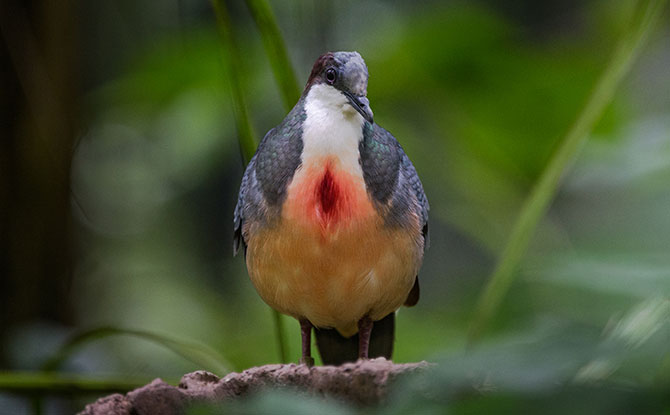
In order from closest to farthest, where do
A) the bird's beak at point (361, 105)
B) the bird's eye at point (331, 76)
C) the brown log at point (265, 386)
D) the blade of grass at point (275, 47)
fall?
the brown log at point (265, 386) → the bird's beak at point (361, 105) → the bird's eye at point (331, 76) → the blade of grass at point (275, 47)

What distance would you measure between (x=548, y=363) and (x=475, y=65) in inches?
108

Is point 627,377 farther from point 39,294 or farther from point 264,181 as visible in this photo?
point 39,294

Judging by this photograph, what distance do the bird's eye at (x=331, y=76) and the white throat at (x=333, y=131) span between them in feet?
0.06

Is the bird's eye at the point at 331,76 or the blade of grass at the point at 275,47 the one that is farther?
the blade of grass at the point at 275,47

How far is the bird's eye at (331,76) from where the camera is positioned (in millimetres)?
2264

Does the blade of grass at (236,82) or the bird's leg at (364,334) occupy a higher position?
the blade of grass at (236,82)

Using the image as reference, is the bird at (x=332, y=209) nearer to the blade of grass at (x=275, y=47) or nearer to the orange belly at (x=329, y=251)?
the orange belly at (x=329, y=251)

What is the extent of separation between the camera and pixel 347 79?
222 centimetres

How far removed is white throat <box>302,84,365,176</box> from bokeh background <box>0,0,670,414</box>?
1.80 ft

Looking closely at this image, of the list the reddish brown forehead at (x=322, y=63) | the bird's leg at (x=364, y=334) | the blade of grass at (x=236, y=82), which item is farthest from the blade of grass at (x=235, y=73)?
the bird's leg at (x=364, y=334)

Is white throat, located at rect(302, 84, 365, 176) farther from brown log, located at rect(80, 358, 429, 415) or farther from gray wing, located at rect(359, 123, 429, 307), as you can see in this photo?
brown log, located at rect(80, 358, 429, 415)

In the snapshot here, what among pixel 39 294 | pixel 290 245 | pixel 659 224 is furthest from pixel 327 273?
pixel 39 294

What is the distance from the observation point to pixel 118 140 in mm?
6500

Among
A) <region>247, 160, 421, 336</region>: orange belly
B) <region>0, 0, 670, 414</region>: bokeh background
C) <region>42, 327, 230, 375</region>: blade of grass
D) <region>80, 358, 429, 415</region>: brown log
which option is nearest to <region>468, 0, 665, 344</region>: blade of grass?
<region>0, 0, 670, 414</region>: bokeh background
